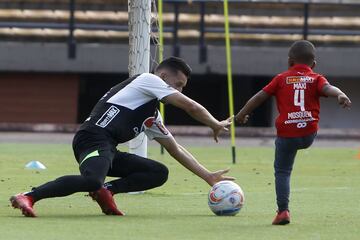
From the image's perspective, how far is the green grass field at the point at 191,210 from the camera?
905 cm

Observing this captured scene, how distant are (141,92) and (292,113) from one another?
1505 millimetres

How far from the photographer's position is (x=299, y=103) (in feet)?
31.8

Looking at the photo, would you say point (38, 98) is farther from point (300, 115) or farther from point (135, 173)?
point (300, 115)

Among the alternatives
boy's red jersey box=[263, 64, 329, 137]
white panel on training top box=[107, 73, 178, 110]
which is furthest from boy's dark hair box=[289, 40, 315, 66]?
white panel on training top box=[107, 73, 178, 110]

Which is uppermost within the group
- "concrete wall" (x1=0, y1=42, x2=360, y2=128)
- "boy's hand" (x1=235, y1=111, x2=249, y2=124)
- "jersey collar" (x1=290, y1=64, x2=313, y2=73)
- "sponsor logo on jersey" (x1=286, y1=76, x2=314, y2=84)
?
"jersey collar" (x1=290, y1=64, x2=313, y2=73)

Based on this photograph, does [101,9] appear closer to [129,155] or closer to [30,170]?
[30,170]

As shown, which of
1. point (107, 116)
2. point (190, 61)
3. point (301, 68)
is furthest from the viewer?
point (190, 61)

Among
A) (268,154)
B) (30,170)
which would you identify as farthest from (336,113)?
(30,170)

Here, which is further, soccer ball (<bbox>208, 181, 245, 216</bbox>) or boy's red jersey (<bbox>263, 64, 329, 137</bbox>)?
soccer ball (<bbox>208, 181, 245, 216</bbox>)

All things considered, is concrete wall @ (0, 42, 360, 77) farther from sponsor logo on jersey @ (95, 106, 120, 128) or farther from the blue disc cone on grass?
sponsor logo on jersey @ (95, 106, 120, 128)

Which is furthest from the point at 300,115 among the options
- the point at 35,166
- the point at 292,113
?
the point at 35,166

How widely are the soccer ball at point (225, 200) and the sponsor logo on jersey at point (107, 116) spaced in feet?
3.67

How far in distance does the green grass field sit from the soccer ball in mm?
132

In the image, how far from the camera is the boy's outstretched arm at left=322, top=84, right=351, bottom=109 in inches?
364
